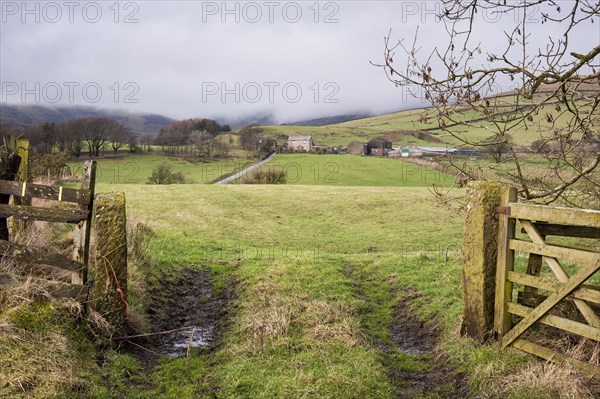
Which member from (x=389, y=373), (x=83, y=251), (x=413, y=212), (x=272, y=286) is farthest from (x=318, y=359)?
(x=413, y=212)

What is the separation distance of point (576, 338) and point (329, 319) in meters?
4.02

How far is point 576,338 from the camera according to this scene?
7.21 m

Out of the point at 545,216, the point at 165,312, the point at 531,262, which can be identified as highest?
the point at 545,216

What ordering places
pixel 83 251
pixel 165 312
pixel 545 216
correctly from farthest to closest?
1. pixel 165 312
2. pixel 83 251
3. pixel 545 216

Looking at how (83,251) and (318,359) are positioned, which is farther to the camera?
(83,251)

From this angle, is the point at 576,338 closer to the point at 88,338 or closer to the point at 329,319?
the point at 329,319

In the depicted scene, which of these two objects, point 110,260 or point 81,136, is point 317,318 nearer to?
point 110,260

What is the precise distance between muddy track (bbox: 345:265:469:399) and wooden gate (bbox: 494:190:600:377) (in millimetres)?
1103

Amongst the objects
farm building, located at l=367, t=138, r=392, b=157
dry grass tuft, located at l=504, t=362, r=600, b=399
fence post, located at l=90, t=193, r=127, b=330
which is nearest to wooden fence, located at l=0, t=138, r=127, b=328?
fence post, located at l=90, t=193, r=127, b=330

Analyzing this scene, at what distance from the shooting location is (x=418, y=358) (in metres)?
8.16

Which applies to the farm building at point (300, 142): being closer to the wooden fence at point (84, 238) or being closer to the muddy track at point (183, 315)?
the muddy track at point (183, 315)

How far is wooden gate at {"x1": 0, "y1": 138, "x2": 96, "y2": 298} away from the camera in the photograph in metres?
7.34

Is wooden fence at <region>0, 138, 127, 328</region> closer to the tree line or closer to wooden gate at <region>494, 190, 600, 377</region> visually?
wooden gate at <region>494, 190, 600, 377</region>

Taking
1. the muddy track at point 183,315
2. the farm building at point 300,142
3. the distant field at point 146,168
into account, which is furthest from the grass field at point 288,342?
the farm building at point 300,142
